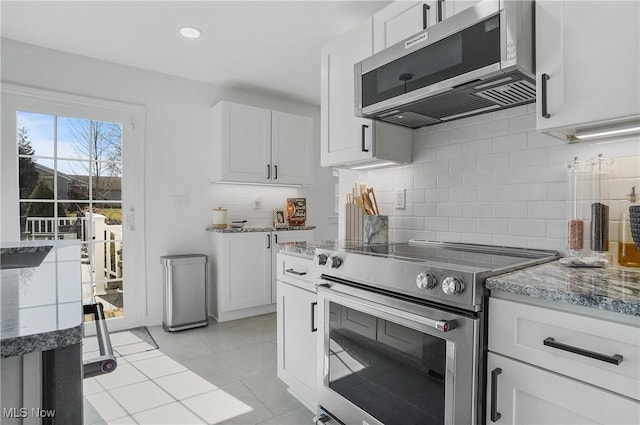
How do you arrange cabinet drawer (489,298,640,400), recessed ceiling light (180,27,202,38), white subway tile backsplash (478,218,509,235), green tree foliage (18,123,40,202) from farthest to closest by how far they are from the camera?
1. green tree foliage (18,123,40,202)
2. recessed ceiling light (180,27,202,38)
3. white subway tile backsplash (478,218,509,235)
4. cabinet drawer (489,298,640,400)

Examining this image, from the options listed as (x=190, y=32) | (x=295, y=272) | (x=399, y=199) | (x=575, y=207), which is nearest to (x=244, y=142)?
(x=190, y=32)

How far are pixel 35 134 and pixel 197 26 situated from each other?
1.76 meters

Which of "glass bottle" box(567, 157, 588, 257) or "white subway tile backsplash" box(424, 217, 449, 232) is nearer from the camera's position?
"glass bottle" box(567, 157, 588, 257)

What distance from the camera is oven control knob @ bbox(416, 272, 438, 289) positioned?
1246mm

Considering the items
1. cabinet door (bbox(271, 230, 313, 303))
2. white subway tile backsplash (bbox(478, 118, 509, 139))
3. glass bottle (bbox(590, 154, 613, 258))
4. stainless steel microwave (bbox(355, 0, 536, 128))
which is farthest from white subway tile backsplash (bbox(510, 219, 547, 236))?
cabinet door (bbox(271, 230, 313, 303))

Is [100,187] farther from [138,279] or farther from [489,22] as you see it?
[489,22]

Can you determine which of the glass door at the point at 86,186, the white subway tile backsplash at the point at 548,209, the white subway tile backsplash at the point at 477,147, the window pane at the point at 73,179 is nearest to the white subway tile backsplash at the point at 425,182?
the white subway tile backsplash at the point at 477,147

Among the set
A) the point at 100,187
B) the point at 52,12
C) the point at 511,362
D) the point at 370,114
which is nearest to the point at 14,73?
the point at 52,12

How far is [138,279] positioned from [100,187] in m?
0.97

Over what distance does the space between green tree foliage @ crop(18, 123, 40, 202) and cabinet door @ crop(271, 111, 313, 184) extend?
86.2 inches

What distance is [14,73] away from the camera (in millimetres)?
2986

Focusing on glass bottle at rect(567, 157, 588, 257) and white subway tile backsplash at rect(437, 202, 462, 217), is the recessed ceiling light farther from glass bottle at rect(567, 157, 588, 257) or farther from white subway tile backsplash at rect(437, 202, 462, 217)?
glass bottle at rect(567, 157, 588, 257)

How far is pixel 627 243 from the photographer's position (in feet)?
4.47

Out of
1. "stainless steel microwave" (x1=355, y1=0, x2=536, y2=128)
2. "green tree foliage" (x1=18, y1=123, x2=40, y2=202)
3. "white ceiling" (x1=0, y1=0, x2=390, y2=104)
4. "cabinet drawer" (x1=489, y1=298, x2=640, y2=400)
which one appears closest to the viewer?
"cabinet drawer" (x1=489, y1=298, x2=640, y2=400)
